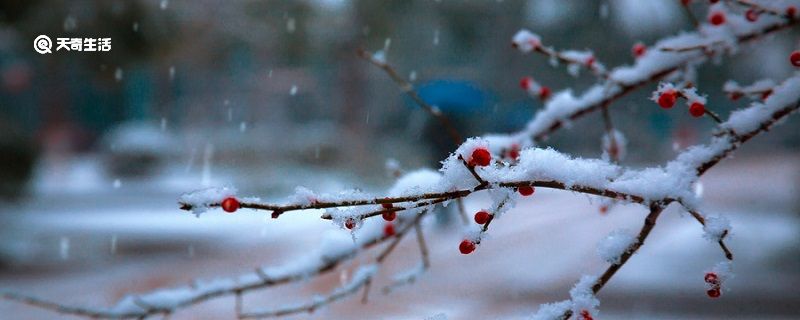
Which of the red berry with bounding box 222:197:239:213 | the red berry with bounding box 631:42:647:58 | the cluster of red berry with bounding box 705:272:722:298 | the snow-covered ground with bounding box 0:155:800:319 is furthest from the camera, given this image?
the snow-covered ground with bounding box 0:155:800:319

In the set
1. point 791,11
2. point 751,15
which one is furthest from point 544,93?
point 791,11

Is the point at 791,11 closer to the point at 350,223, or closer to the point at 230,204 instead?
the point at 350,223

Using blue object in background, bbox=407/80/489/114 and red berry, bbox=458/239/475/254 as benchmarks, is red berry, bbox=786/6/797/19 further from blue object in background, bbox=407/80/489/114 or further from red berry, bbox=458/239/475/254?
blue object in background, bbox=407/80/489/114

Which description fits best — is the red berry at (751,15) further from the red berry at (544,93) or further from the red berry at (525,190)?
the red berry at (525,190)

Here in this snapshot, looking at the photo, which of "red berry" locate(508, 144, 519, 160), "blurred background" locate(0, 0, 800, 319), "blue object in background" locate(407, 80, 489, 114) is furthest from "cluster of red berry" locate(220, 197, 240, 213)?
"blue object in background" locate(407, 80, 489, 114)

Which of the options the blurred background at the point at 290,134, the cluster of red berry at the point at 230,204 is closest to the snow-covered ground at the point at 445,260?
the blurred background at the point at 290,134

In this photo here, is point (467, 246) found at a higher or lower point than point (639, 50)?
lower
